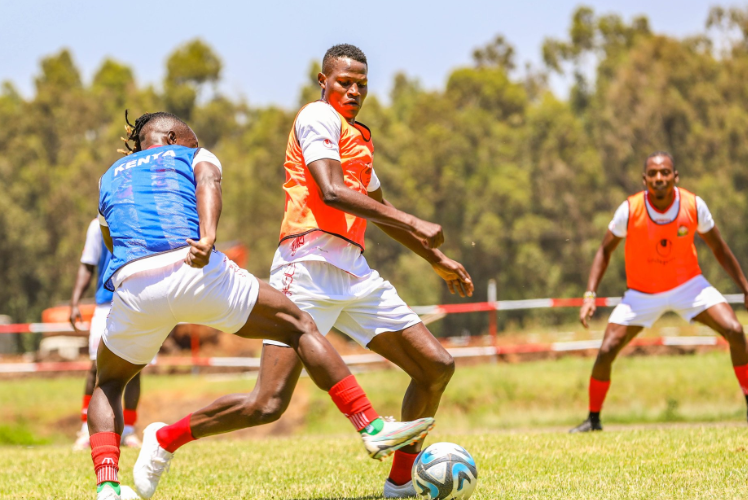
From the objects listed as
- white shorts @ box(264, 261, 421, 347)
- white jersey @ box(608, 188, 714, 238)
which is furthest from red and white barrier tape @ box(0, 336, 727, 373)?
white shorts @ box(264, 261, 421, 347)

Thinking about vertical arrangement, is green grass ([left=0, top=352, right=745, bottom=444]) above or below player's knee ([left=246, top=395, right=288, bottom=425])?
below

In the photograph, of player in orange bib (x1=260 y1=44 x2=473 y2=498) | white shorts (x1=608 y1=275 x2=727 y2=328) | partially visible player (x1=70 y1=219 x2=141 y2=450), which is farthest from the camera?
partially visible player (x1=70 y1=219 x2=141 y2=450)

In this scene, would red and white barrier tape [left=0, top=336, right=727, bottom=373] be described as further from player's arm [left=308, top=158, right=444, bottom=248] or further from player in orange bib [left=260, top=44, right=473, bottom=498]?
player's arm [left=308, top=158, right=444, bottom=248]

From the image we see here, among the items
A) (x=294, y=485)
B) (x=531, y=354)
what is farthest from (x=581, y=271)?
(x=294, y=485)

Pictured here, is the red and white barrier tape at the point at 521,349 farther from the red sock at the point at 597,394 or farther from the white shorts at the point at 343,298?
the white shorts at the point at 343,298

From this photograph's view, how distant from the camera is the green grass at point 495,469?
209 inches

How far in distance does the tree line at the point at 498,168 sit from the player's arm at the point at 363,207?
Answer: 79.4ft

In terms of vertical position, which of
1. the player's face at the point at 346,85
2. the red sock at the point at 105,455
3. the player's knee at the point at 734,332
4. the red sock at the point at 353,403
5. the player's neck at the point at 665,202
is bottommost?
the player's knee at the point at 734,332

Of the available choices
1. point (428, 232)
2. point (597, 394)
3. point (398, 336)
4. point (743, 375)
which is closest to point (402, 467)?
point (398, 336)

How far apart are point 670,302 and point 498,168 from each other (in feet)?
89.8

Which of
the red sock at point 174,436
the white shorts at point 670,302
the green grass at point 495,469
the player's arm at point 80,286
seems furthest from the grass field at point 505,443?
the player's arm at point 80,286

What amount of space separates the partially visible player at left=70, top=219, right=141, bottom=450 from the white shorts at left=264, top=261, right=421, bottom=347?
166 inches

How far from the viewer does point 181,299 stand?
14.7 ft

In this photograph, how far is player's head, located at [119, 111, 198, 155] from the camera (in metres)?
5.16
